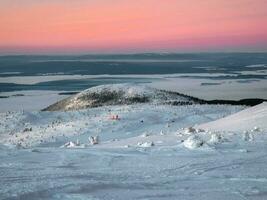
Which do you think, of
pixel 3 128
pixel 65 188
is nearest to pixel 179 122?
pixel 3 128

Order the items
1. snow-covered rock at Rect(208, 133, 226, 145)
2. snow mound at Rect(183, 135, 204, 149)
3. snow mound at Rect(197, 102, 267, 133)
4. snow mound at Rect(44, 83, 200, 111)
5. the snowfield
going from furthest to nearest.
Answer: snow mound at Rect(44, 83, 200, 111) < snow mound at Rect(197, 102, 267, 133) < snow-covered rock at Rect(208, 133, 226, 145) < snow mound at Rect(183, 135, 204, 149) < the snowfield

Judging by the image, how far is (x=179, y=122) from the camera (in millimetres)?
32094

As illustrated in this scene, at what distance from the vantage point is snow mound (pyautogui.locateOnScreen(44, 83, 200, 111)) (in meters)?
59.7

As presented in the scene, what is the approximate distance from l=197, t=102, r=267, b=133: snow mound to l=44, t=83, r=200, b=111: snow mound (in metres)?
41.6

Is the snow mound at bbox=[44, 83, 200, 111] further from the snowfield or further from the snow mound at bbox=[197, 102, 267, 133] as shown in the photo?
the snowfield

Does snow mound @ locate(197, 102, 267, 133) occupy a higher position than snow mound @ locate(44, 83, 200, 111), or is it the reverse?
snow mound @ locate(197, 102, 267, 133)

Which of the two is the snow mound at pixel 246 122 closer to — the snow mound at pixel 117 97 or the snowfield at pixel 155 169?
the snowfield at pixel 155 169

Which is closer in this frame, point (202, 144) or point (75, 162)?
point (75, 162)

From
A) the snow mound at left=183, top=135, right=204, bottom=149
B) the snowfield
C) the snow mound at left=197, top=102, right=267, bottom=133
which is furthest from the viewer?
the snow mound at left=197, top=102, right=267, bottom=133

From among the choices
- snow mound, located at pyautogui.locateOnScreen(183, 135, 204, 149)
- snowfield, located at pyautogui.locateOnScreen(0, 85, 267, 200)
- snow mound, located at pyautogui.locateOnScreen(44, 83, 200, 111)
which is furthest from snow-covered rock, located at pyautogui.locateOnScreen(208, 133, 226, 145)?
snow mound, located at pyautogui.locateOnScreen(44, 83, 200, 111)

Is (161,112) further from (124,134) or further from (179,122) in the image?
(124,134)

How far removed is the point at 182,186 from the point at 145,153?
3.21 m

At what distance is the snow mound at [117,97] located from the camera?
2349 inches

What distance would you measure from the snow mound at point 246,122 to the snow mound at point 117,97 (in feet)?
137
